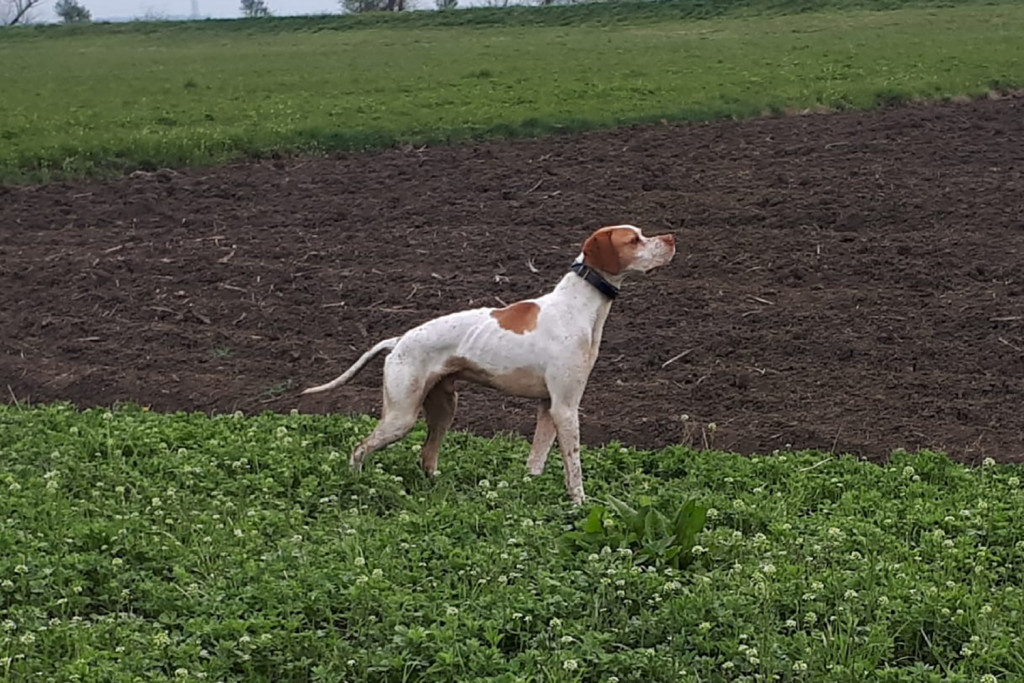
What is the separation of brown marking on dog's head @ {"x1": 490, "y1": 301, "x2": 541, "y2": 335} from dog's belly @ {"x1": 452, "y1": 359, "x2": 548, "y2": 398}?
0.19 m

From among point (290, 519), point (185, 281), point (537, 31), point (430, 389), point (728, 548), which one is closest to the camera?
point (728, 548)

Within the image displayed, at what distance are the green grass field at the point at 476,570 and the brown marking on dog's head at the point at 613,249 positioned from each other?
110cm

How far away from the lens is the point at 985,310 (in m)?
10.4

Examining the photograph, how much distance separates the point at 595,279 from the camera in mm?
6375

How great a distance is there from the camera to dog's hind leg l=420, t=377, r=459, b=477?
267 inches

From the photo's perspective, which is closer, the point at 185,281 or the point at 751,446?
the point at 751,446

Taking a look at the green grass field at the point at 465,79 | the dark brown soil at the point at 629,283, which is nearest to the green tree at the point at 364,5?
the green grass field at the point at 465,79

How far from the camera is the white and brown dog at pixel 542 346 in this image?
20.8 ft

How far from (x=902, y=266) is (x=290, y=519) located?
6914mm

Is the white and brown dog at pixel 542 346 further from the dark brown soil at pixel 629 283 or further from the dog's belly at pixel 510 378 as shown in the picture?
the dark brown soil at pixel 629 283

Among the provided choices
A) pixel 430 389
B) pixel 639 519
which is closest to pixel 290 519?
pixel 430 389

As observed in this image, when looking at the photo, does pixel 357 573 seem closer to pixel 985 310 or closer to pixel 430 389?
pixel 430 389

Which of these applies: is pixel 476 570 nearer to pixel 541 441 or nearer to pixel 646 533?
pixel 646 533

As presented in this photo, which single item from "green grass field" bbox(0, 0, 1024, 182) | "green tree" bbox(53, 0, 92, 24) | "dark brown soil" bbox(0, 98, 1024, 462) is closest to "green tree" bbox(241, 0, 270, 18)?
"green tree" bbox(53, 0, 92, 24)
